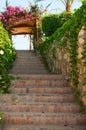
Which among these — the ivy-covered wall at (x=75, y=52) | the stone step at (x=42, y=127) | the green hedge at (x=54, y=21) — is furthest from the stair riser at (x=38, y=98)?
the green hedge at (x=54, y=21)

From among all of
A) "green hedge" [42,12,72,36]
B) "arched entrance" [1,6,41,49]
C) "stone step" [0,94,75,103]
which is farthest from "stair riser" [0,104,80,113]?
"arched entrance" [1,6,41,49]

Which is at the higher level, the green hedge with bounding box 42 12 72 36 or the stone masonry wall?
the green hedge with bounding box 42 12 72 36

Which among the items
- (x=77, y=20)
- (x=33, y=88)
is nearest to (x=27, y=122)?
(x=33, y=88)

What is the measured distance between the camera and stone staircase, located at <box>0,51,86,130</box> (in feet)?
22.0

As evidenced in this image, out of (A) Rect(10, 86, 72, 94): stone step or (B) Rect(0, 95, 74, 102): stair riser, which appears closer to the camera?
(B) Rect(0, 95, 74, 102): stair riser

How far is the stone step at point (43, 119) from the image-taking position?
22.1 ft

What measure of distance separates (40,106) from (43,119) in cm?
54

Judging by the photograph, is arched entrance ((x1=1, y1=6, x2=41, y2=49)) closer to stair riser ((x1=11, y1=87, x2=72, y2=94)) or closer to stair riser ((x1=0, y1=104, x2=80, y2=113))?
stair riser ((x1=11, y1=87, x2=72, y2=94))

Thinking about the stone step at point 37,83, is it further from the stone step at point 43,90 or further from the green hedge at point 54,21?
the green hedge at point 54,21

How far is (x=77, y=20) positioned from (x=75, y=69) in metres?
1.02

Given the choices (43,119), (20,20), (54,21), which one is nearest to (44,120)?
(43,119)

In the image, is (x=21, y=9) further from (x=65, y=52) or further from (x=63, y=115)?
(x=63, y=115)

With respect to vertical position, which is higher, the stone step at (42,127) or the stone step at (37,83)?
the stone step at (37,83)

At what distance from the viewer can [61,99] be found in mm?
7746
